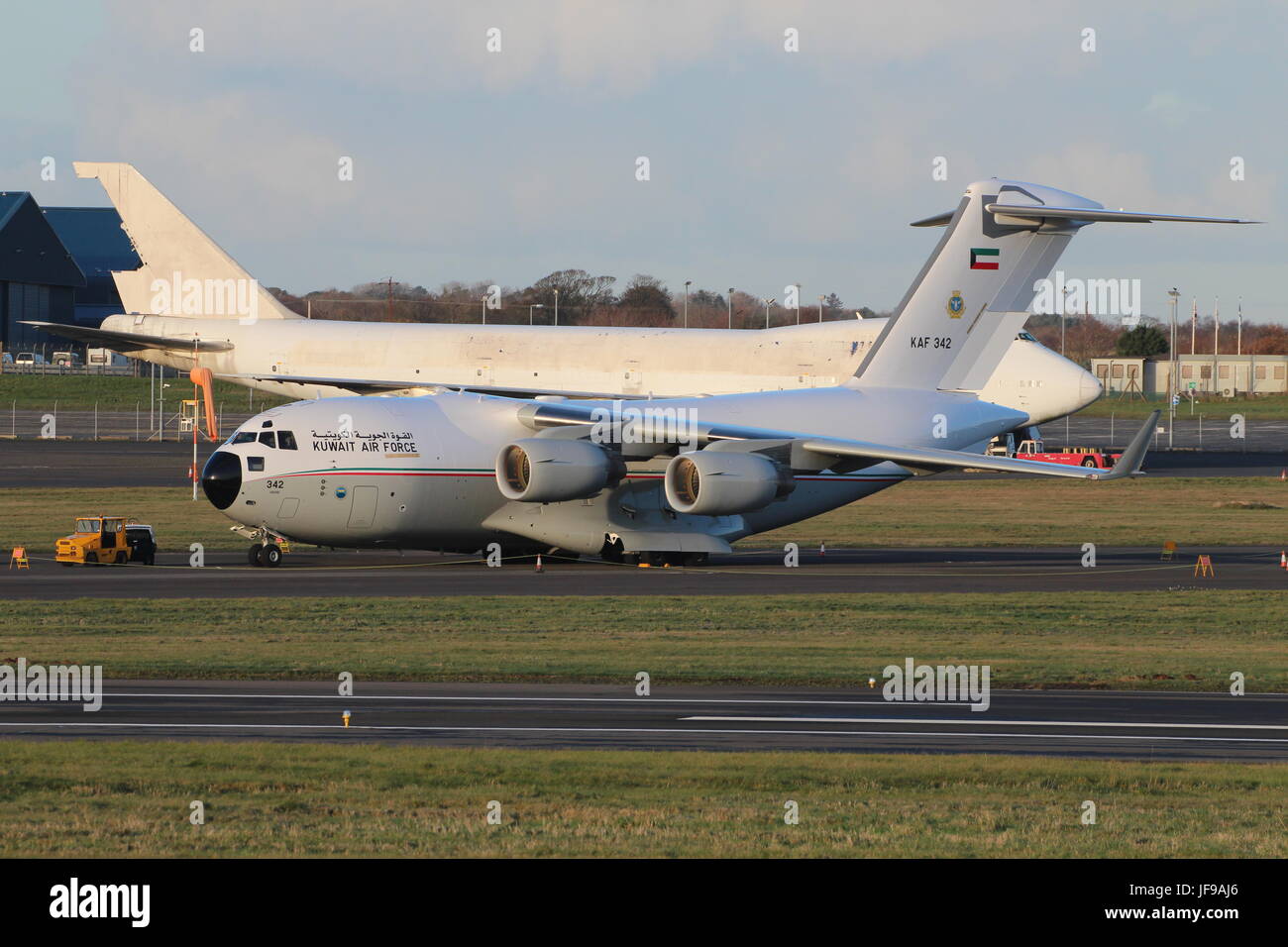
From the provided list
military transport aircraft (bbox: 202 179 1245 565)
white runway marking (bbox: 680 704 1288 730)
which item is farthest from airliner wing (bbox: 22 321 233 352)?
white runway marking (bbox: 680 704 1288 730)

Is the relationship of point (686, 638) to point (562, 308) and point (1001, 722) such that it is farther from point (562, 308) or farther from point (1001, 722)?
point (562, 308)

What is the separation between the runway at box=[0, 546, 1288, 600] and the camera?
29703 millimetres

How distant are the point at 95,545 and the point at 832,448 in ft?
49.2

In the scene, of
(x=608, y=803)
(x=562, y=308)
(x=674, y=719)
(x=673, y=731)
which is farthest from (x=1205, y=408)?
(x=608, y=803)

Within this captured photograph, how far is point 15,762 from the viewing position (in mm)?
14289

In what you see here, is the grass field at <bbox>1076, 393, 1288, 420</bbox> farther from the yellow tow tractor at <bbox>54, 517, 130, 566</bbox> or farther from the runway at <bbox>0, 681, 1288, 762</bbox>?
the runway at <bbox>0, 681, 1288, 762</bbox>

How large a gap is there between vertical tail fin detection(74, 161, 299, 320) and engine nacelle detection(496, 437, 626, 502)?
29.4 m

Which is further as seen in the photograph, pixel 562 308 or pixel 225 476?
pixel 562 308

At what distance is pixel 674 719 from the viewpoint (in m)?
17.5

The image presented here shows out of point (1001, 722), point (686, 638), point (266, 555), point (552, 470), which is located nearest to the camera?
point (1001, 722)

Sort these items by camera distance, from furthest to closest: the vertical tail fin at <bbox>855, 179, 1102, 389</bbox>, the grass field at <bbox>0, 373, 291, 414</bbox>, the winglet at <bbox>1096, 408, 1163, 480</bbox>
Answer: the grass field at <bbox>0, 373, 291, 414</bbox>
the vertical tail fin at <bbox>855, 179, 1102, 389</bbox>
the winglet at <bbox>1096, 408, 1163, 480</bbox>

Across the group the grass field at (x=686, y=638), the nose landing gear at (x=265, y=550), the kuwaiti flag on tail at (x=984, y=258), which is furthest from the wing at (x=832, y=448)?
the nose landing gear at (x=265, y=550)
